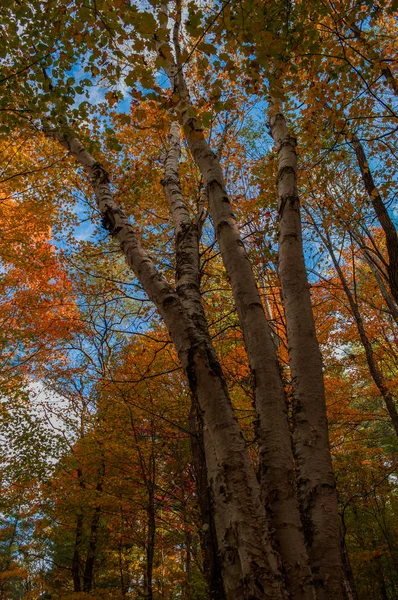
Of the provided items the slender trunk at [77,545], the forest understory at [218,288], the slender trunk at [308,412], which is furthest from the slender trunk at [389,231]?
the slender trunk at [77,545]

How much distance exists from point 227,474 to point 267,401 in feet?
1.42

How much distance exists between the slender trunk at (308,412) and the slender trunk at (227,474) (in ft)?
1.21

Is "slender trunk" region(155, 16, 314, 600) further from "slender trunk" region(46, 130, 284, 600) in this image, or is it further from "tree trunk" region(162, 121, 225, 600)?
"tree trunk" region(162, 121, 225, 600)

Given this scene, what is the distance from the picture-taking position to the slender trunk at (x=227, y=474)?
132 cm

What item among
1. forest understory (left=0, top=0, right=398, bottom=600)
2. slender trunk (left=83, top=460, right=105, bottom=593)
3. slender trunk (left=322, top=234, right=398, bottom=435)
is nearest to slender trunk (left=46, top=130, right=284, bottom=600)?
forest understory (left=0, top=0, right=398, bottom=600)

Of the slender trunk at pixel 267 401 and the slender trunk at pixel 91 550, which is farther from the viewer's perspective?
the slender trunk at pixel 91 550

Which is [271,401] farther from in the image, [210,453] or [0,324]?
[0,324]

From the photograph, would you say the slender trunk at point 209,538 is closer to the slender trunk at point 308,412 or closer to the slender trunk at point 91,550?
the slender trunk at point 308,412

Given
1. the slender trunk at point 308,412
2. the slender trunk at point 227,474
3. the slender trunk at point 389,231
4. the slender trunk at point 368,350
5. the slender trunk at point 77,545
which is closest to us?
the slender trunk at point 227,474

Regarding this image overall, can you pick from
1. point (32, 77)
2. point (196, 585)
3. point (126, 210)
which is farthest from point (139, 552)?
point (32, 77)

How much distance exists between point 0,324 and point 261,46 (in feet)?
36.0

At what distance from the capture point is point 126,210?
5977 millimetres

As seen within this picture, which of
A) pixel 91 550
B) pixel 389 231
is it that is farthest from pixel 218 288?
pixel 91 550

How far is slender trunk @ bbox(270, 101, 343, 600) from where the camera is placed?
5.19 ft
